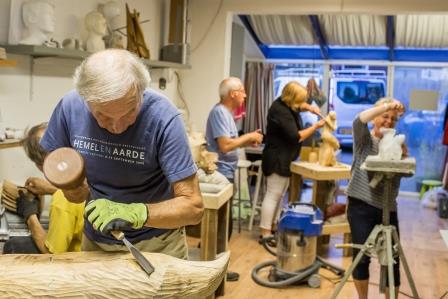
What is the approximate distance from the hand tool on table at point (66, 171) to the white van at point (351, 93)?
6.38 meters

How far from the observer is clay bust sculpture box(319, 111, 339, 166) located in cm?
425

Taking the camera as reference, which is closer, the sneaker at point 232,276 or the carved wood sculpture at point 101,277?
the carved wood sculpture at point 101,277

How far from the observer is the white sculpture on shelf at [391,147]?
2.55m

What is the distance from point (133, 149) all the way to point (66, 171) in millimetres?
247

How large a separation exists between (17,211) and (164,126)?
1.16 meters

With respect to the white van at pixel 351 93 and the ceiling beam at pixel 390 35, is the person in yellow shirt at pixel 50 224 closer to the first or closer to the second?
the ceiling beam at pixel 390 35

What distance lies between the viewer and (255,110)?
7.58 metres

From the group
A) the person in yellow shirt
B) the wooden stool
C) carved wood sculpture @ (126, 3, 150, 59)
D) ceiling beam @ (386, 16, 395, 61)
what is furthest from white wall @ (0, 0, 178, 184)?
the wooden stool

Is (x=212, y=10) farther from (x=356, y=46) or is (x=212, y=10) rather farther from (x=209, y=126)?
(x=356, y=46)

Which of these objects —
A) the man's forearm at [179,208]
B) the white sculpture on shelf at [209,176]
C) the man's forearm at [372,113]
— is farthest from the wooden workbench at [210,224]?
the man's forearm at [179,208]

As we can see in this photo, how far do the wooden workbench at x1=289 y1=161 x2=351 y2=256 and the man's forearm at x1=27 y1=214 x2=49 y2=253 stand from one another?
2354 mm

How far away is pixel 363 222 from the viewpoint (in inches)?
111

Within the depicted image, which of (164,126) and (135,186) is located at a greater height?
(164,126)

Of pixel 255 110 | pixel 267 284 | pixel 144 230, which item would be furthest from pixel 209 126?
pixel 255 110
